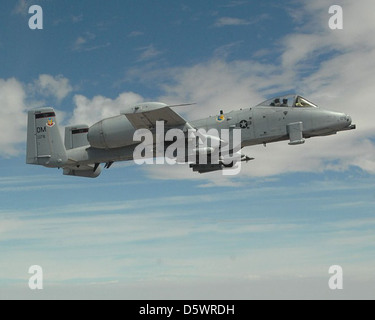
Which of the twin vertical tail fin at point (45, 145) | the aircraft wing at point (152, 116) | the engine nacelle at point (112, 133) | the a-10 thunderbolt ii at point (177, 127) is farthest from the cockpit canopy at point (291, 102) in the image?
the twin vertical tail fin at point (45, 145)

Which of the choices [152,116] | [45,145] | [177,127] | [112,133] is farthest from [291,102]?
[45,145]

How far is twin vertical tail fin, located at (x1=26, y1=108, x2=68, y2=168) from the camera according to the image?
1077 inches

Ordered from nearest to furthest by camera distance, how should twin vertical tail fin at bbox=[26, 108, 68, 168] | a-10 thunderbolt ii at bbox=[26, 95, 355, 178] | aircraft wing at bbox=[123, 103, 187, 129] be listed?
1. aircraft wing at bbox=[123, 103, 187, 129]
2. a-10 thunderbolt ii at bbox=[26, 95, 355, 178]
3. twin vertical tail fin at bbox=[26, 108, 68, 168]

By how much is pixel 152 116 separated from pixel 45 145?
7620mm

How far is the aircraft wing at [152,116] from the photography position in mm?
22312

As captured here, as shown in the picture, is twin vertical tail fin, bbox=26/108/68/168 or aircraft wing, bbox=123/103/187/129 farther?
twin vertical tail fin, bbox=26/108/68/168

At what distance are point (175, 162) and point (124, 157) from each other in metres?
3.00

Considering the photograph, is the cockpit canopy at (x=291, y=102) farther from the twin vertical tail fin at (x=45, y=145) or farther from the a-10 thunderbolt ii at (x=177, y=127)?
the twin vertical tail fin at (x=45, y=145)

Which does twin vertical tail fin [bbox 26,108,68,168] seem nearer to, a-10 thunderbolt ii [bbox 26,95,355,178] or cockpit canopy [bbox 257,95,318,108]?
a-10 thunderbolt ii [bbox 26,95,355,178]

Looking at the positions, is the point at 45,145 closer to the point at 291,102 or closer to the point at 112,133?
the point at 112,133

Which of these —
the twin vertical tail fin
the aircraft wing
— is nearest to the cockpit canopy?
the aircraft wing

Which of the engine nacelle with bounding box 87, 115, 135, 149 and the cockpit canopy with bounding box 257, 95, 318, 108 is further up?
the cockpit canopy with bounding box 257, 95, 318, 108

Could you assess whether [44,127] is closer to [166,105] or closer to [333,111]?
[166,105]
